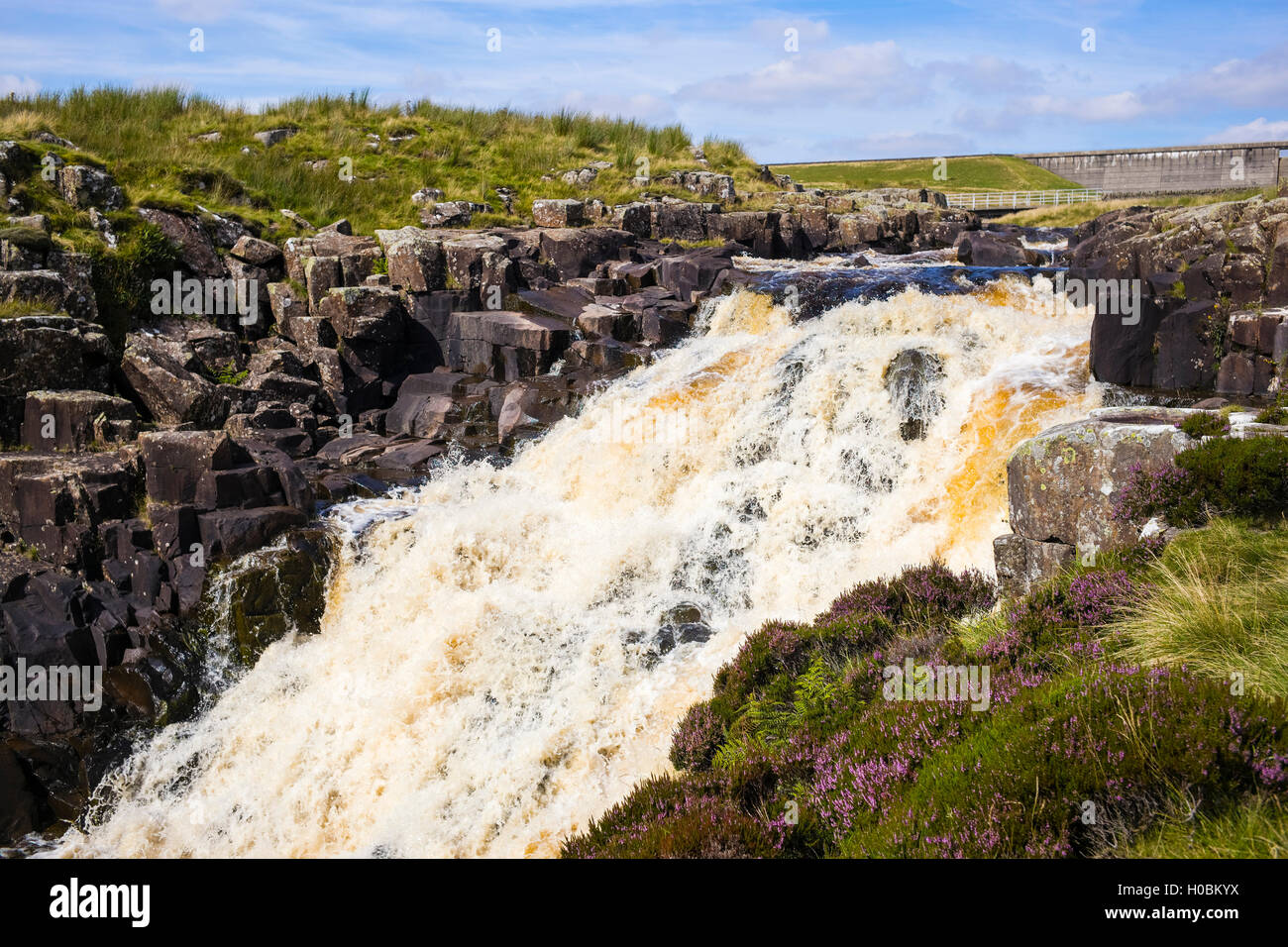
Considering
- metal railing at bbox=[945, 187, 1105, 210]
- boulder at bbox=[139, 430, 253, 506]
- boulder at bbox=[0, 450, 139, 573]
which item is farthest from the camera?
metal railing at bbox=[945, 187, 1105, 210]

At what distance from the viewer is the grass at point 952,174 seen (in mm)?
57312

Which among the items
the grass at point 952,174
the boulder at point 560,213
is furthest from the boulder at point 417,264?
the grass at point 952,174

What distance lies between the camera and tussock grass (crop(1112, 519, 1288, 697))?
6.10 m

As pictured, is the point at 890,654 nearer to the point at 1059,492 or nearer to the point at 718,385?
the point at 1059,492

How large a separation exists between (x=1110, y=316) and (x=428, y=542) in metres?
11.9

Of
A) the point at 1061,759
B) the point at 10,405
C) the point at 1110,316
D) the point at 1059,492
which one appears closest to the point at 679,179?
the point at 1110,316

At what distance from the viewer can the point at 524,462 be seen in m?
17.6

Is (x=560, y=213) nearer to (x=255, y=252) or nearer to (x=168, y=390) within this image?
(x=255, y=252)

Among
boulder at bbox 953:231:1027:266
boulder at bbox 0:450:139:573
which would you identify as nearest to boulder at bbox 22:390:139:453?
boulder at bbox 0:450:139:573

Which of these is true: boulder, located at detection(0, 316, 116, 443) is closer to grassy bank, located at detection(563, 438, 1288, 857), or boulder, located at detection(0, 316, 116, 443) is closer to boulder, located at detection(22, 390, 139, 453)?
boulder, located at detection(22, 390, 139, 453)

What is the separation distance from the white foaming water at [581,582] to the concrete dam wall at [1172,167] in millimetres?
42537

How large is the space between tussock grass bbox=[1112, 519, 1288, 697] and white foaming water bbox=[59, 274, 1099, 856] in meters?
3.77

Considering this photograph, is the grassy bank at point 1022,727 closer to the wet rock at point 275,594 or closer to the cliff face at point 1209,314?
the cliff face at point 1209,314

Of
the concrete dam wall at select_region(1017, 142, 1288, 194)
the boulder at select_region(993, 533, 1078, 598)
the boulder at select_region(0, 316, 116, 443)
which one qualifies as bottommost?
the boulder at select_region(993, 533, 1078, 598)
